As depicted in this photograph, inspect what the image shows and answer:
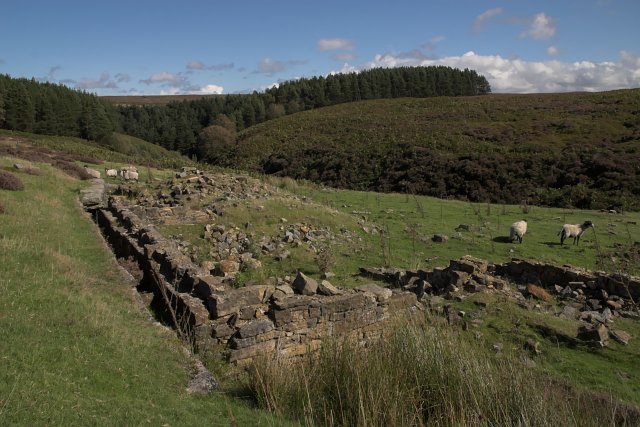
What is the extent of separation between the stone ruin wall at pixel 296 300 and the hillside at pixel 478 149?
71.3 ft

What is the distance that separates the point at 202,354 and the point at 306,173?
168ft

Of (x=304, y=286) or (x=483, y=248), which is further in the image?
(x=483, y=248)

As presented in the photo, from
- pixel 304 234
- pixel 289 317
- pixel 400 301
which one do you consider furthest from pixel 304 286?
pixel 304 234

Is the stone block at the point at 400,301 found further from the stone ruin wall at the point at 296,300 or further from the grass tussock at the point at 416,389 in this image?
the grass tussock at the point at 416,389

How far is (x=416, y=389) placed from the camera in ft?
18.5

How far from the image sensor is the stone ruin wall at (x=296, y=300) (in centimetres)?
825

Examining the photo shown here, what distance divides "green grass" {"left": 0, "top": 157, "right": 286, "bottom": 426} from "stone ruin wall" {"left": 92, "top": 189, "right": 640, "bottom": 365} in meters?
0.79

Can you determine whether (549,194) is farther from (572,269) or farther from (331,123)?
(331,123)

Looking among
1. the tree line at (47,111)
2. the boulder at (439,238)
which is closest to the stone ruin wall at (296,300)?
the boulder at (439,238)

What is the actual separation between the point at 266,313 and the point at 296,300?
24.1 inches

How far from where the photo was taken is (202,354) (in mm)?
7824

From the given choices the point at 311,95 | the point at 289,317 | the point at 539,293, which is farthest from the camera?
the point at 311,95

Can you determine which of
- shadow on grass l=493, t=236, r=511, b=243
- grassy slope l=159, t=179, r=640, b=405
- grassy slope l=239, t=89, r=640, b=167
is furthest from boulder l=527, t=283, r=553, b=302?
grassy slope l=239, t=89, r=640, b=167

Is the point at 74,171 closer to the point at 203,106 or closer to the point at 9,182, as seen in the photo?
the point at 9,182
